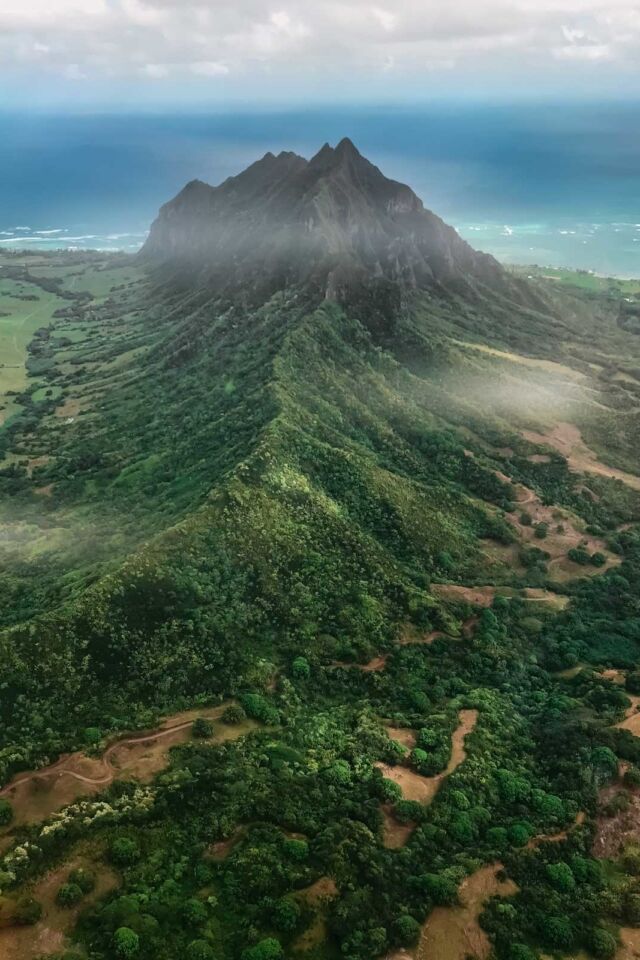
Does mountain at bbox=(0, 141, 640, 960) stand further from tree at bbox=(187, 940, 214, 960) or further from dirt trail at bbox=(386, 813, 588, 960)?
tree at bbox=(187, 940, 214, 960)

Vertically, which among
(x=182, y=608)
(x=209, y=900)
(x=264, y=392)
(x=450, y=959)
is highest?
(x=264, y=392)

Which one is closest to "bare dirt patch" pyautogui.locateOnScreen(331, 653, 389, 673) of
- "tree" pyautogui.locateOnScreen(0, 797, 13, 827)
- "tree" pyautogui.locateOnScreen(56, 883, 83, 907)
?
"tree" pyautogui.locateOnScreen(0, 797, 13, 827)

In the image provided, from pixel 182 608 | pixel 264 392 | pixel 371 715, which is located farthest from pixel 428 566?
pixel 264 392

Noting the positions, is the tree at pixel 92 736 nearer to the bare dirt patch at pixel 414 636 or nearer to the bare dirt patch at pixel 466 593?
the bare dirt patch at pixel 414 636

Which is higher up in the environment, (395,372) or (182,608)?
(395,372)

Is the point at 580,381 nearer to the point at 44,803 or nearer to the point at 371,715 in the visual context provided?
the point at 371,715

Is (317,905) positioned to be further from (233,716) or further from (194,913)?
(233,716)
